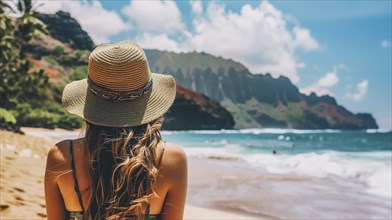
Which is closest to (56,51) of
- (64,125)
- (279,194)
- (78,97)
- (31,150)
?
(64,125)

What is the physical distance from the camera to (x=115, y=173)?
1.46m

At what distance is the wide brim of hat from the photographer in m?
1.47

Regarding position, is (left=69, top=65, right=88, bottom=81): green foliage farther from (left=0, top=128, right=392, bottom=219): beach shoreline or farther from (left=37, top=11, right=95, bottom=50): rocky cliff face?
(left=0, top=128, right=392, bottom=219): beach shoreline

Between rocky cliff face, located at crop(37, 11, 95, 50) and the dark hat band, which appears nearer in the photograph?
the dark hat band

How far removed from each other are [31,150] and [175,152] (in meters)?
11.5

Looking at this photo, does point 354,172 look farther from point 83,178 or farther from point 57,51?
point 57,51

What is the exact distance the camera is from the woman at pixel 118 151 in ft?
4.78

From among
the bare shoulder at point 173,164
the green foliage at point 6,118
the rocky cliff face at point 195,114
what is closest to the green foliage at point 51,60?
the rocky cliff face at point 195,114

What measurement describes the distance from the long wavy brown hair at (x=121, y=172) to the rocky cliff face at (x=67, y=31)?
89.8 metres

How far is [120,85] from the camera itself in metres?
1.47

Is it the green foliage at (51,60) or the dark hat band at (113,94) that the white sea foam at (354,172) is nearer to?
the dark hat band at (113,94)

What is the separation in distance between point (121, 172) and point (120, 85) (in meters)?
0.31

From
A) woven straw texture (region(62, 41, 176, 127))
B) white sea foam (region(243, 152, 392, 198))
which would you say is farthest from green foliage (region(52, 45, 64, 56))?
woven straw texture (region(62, 41, 176, 127))

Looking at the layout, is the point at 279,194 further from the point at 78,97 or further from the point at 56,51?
the point at 56,51
